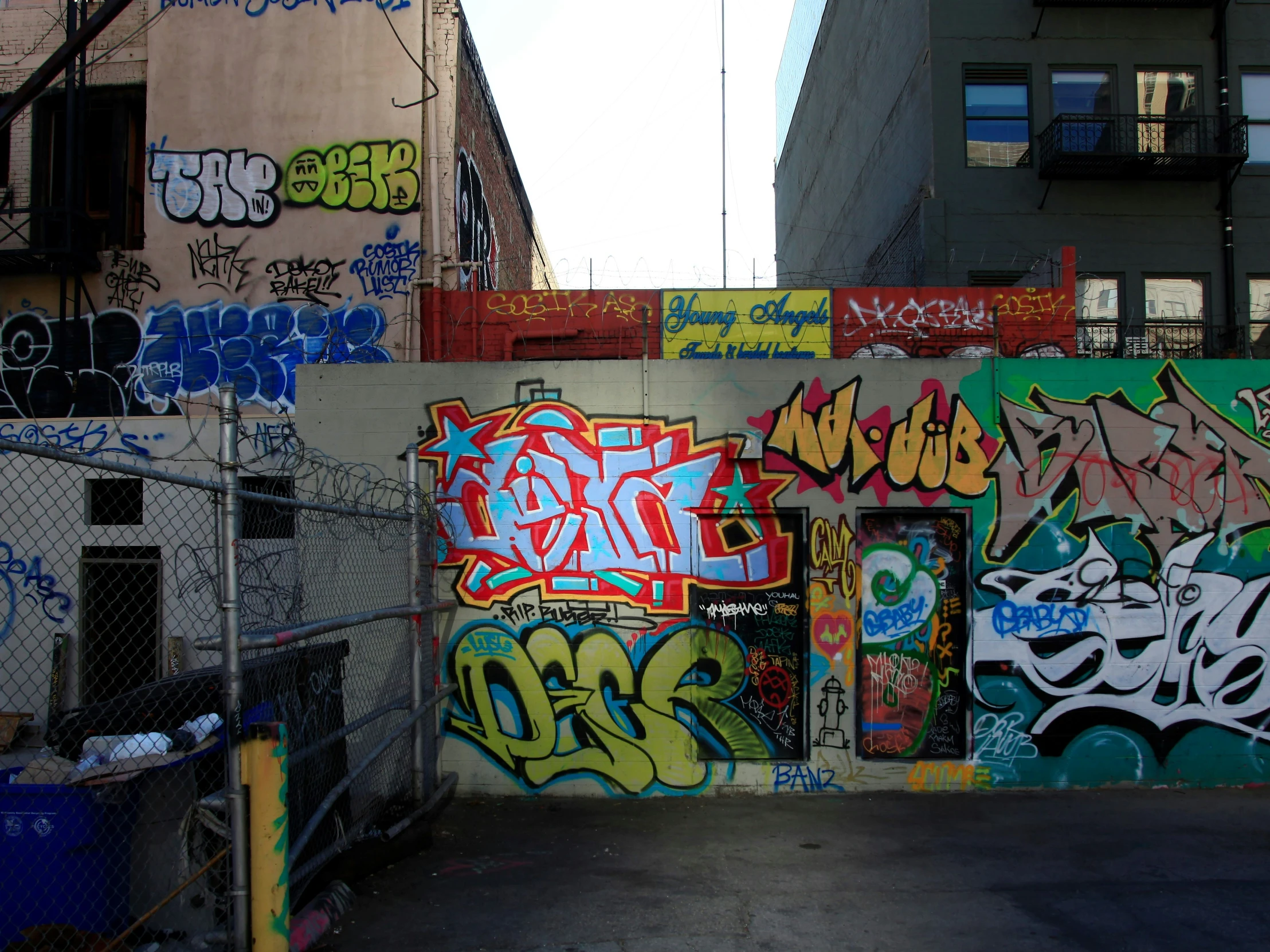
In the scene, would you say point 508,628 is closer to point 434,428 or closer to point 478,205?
point 434,428

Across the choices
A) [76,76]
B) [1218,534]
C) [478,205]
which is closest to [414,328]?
[478,205]

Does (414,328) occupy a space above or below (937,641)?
above

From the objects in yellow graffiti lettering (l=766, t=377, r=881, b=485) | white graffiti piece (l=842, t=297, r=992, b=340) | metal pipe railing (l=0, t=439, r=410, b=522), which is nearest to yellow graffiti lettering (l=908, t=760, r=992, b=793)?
yellow graffiti lettering (l=766, t=377, r=881, b=485)

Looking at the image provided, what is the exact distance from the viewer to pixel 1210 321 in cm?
1448

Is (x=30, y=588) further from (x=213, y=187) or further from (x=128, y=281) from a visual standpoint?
(x=213, y=187)

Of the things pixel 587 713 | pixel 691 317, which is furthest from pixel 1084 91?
pixel 587 713

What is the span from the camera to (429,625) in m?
7.32

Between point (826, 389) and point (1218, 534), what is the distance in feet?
12.5

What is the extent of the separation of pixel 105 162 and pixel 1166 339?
15759mm

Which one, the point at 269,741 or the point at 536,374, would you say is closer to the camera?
the point at 269,741

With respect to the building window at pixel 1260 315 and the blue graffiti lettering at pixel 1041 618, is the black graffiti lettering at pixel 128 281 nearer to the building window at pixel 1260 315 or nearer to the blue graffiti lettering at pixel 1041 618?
the blue graffiti lettering at pixel 1041 618

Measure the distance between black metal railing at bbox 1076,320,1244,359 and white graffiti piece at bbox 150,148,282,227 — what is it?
1178cm

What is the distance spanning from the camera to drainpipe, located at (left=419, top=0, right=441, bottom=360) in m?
11.2

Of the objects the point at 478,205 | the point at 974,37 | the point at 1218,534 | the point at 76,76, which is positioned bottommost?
the point at 1218,534
